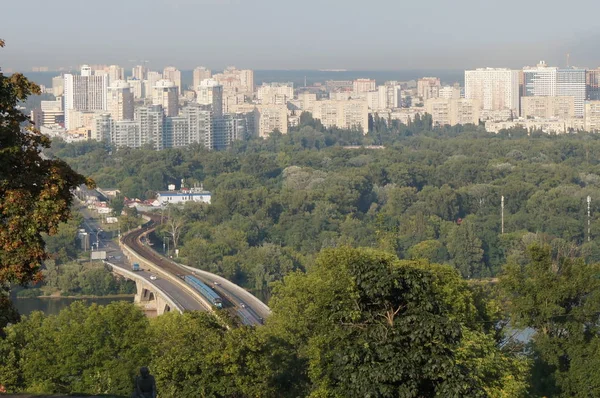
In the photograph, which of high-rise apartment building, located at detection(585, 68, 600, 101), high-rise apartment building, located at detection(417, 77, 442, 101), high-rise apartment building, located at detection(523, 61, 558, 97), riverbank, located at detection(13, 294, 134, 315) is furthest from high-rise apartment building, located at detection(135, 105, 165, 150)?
high-rise apartment building, located at detection(585, 68, 600, 101)

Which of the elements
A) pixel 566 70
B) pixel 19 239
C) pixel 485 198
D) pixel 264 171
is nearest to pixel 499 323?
pixel 19 239

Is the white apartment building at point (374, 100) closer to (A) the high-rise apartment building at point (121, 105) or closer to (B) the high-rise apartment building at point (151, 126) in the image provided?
(A) the high-rise apartment building at point (121, 105)

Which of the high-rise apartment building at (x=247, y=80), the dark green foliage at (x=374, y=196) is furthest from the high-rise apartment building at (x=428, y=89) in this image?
the dark green foliage at (x=374, y=196)

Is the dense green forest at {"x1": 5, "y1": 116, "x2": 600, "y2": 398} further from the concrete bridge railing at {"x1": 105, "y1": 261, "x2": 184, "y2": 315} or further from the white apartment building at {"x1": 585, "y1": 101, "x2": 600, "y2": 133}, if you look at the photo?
the white apartment building at {"x1": 585, "y1": 101, "x2": 600, "y2": 133}

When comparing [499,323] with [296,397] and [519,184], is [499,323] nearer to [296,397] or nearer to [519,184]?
[296,397]

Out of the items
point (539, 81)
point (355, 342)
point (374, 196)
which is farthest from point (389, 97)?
point (355, 342)

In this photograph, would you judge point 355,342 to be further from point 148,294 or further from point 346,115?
point 346,115

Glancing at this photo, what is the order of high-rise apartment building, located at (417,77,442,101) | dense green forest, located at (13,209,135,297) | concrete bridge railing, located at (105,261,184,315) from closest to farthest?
concrete bridge railing, located at (105,261,184,315) < dense green forest, located at (13,209,135,297) < high-rise apartment building, located at (417,77,442,101)
